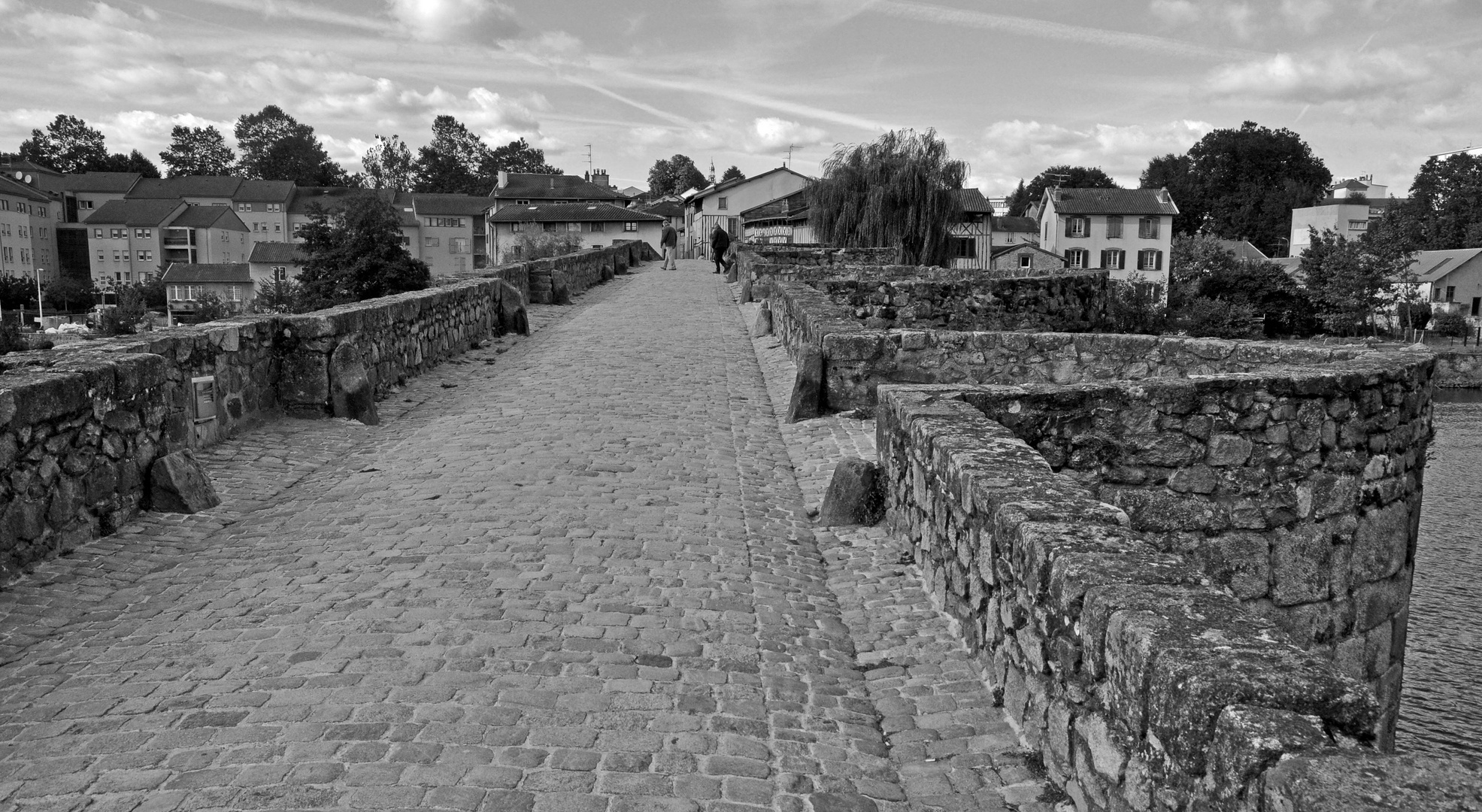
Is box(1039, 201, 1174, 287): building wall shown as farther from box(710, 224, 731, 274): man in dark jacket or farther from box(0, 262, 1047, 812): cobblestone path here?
box(0, 262, 1047, 812): cobblestone path

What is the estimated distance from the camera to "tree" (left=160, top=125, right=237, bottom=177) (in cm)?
12612

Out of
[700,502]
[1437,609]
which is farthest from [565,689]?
[1437,609]

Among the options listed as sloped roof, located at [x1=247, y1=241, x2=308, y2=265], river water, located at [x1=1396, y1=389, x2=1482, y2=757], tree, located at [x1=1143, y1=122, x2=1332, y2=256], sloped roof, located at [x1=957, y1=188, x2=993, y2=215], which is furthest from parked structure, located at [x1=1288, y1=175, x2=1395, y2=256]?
sloped roof, located at [x1=247, y1=241, x2=308, y2=265]

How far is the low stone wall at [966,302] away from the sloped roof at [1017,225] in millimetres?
63162

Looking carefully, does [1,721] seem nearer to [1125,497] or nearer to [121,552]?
[121,552]

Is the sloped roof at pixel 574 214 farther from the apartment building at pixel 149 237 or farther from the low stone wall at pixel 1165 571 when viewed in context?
the low stone wall at pixel 1165 571

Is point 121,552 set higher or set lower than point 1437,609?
higher

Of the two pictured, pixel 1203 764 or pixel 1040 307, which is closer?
pixel 1203 764

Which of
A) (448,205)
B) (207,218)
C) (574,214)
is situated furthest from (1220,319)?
(207,218)

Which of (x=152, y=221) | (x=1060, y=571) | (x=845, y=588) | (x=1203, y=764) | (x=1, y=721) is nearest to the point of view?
(x=1203, y=764)

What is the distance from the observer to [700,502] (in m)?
7.32

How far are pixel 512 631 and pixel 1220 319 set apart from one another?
43.2 m

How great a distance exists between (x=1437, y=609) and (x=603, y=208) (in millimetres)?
64696

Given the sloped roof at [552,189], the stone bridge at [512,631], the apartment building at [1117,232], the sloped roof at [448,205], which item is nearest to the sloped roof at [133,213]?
the sloped roof at [448,205]
